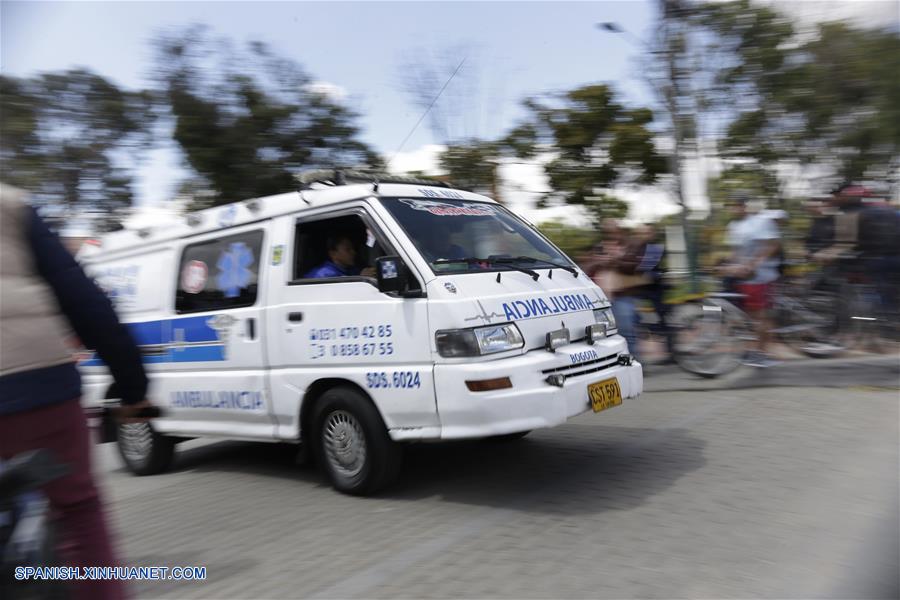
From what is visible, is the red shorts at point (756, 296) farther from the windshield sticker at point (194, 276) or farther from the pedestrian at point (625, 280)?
the windshield sticker at point (194, 276)

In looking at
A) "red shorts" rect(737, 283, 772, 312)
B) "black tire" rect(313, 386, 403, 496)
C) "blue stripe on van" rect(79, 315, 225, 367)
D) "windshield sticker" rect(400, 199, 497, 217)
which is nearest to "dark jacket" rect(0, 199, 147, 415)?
"black tire" rect(313, 386, 403, 496)

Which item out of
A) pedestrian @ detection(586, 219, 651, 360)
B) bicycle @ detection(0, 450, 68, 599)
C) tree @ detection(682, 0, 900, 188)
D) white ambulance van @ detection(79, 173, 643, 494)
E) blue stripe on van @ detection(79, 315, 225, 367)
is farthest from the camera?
tree @ detection(682, 0, 900, 188)

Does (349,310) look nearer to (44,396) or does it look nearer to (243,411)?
(243,411)

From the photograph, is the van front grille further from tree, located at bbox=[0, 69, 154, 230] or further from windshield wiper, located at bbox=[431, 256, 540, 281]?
tree, located at bbox=[0, 69, 154, 230]

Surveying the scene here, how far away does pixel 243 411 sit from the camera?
5754 mm

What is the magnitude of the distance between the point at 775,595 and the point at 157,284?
525cm

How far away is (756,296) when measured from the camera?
8922mm

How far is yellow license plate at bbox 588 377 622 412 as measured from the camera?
192 inches

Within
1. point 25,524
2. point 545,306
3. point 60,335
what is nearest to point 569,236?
point 545,306

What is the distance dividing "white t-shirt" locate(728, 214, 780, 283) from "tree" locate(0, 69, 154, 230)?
1244 centimetres

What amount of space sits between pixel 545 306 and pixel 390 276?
1029 millimetres

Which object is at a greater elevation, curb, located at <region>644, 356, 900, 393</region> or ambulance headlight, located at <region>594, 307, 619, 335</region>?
ambulance headlight, located at <region>594, 307, 619, 335</region>

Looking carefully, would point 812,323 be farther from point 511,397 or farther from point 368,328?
point 368,328

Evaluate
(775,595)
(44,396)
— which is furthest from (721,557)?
(44,396)
